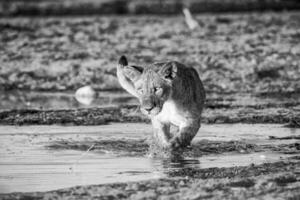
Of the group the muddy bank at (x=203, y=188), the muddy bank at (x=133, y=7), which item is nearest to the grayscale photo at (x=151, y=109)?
the muddy bank at (x=203, y=188)

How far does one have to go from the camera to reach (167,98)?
10.2m

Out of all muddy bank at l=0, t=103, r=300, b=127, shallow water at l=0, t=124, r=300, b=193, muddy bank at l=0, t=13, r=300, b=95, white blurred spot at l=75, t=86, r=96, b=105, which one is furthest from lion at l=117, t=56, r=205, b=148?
muddy bank at l=0, t=13, r=300, b=95

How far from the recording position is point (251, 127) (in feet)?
40.6

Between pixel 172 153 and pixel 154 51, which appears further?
pixel 154 51

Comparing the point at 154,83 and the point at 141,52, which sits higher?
the point at 154,83

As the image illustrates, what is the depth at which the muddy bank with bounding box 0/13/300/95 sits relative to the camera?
17.8 m

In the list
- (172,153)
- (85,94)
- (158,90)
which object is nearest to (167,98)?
(158,90)

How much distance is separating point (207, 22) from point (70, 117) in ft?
41.6

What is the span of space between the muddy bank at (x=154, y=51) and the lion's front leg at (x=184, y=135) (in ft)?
20.8

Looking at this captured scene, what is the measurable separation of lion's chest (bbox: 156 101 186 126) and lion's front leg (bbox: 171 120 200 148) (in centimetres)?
10

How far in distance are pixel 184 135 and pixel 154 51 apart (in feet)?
34.3

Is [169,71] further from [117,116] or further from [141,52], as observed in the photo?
[141,52]

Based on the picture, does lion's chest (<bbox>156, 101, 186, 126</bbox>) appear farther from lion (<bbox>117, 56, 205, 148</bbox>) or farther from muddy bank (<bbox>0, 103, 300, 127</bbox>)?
muddy bank (<bbox>0, 103, 300, 127</bbox>)

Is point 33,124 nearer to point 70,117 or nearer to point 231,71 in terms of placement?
point 70,117
